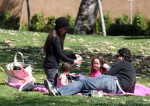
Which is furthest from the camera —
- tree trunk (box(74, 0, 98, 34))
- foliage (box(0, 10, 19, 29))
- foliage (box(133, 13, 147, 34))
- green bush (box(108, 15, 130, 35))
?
foliage (box(0, 10, 19, 29))

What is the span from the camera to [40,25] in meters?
32.0

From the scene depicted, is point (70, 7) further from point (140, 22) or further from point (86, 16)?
point (86, 16)

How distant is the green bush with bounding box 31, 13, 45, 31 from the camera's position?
31.6 metres

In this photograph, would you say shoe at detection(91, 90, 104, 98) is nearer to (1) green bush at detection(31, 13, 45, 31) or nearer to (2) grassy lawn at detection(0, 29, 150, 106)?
(2) grassy lawn at detection(0, 29, 150, 106)

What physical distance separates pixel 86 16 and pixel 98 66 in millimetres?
14409

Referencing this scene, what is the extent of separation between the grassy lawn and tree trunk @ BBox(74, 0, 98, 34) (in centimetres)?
436

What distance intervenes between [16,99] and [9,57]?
608 centimetres

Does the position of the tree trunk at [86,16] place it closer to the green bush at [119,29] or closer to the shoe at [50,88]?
the green bush at [119,29]

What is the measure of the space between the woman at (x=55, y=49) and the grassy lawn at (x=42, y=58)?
776 millimetres

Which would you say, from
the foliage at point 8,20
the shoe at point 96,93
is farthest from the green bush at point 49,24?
Result: the shoe at point 96,93

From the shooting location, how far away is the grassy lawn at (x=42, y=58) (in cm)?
802

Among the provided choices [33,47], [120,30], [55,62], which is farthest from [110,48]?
[120,30]

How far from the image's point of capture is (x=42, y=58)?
14.2 m

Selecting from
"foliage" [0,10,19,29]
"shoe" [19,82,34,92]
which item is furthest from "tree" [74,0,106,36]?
"shoe" [19,82,34,92]
